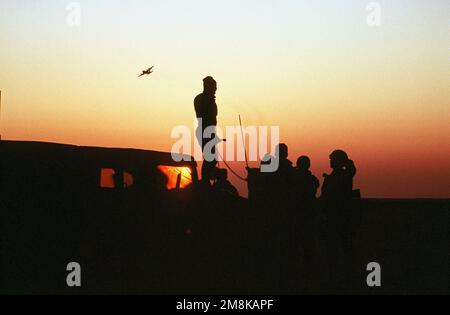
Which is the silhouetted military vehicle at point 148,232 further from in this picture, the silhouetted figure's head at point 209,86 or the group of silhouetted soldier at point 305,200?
the silhouetted figure's head at point 209,86

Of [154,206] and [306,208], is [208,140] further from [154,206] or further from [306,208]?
[154,206]

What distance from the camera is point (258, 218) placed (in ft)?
43.4

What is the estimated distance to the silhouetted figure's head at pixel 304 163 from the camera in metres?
13.3

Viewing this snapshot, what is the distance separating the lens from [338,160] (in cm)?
1284

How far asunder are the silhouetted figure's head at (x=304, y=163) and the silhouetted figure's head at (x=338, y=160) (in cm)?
57

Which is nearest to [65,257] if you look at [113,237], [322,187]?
[113,237]

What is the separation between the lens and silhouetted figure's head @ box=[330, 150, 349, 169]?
12852 mm

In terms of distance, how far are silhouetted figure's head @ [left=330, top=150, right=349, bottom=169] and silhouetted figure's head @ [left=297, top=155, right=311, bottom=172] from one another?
1.88 feet

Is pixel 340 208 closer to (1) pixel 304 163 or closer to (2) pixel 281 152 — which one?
(1) pixel 304 163


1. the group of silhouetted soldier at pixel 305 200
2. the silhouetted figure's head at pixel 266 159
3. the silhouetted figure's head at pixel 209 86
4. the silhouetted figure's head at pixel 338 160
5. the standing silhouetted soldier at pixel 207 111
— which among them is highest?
the silhouetted figure's head at pixel 209 86

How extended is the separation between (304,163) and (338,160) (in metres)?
0.73

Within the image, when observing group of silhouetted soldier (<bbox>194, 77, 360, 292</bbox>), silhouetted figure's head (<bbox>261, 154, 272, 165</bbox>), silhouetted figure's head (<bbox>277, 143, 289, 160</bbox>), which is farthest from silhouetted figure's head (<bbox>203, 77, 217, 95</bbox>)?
silhouetted figure's head (<bbox>277, 143, 289, 160</bbox>)

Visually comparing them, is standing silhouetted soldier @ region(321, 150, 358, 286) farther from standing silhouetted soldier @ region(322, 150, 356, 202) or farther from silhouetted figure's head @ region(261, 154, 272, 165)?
silhouetted figure's head @ region(261, 154, 272, 165)

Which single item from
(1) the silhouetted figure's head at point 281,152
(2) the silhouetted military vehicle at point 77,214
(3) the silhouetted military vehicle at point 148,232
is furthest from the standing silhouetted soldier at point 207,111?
(2) the silhouetted military vehicle at point 77,214
